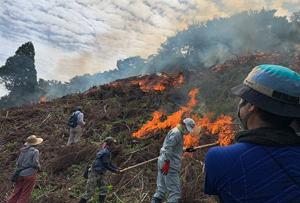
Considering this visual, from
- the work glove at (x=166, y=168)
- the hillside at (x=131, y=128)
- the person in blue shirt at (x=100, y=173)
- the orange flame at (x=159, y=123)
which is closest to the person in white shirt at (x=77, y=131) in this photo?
the hillside at (x=131, y=128)

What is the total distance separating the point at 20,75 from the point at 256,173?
35.4 metres

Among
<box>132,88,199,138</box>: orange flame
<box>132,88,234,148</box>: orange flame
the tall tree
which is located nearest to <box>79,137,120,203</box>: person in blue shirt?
<box>132,88,234,148</box>: orange flame

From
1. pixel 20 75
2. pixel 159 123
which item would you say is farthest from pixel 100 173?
pixel 20 75

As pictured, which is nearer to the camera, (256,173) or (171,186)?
(256,173)

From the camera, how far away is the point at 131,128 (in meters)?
9.62

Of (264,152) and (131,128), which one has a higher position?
(264,152)

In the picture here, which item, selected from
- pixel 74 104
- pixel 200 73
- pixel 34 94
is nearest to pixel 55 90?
pixel 34 94

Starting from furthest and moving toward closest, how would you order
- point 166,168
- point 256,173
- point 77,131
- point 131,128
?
point 131,128
point 77,131
point 166,168
point 256,173

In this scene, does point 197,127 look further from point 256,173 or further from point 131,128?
point 256,173

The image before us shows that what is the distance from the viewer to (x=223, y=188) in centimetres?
103

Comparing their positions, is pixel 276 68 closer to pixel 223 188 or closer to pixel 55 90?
pixel 223 188

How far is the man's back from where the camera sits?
0.92m

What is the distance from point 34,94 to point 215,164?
114ft

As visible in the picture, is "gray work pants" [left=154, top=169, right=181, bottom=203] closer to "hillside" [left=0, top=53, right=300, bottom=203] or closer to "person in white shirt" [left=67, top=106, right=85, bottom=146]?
"hillside" [left=0, top=53, right=300, bottom=203]
